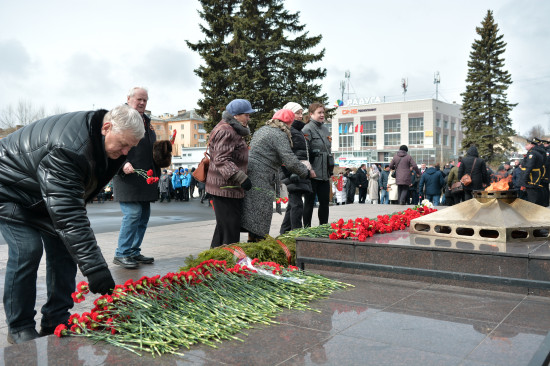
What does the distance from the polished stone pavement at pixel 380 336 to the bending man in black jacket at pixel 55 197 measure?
377 mm

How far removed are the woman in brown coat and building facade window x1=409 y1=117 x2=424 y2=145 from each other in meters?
74.3

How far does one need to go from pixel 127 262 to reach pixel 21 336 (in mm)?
2267

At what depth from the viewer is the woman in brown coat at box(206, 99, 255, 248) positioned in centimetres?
464

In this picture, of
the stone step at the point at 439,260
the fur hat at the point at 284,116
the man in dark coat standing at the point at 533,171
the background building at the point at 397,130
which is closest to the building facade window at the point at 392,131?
the background building at the point at 397,130

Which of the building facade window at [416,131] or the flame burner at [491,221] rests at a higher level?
the building facade window at [416,131]

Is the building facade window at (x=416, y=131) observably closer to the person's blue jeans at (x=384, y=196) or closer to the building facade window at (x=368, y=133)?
the building facade window at (x=368, y=133)

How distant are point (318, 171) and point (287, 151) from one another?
1.36 m

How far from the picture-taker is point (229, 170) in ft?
15.0

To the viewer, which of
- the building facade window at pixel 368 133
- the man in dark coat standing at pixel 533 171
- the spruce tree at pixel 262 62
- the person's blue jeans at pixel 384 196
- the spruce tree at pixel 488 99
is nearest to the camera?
the man in dark coat standing at pixel 533 171

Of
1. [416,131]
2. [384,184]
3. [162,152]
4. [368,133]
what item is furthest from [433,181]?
[368,133]

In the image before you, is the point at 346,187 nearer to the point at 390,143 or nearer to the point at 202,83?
the point at 202,83

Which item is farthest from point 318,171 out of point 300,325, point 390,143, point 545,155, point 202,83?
point 390,143

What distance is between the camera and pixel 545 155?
10.9 meters

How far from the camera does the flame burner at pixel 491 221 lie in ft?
13.9
